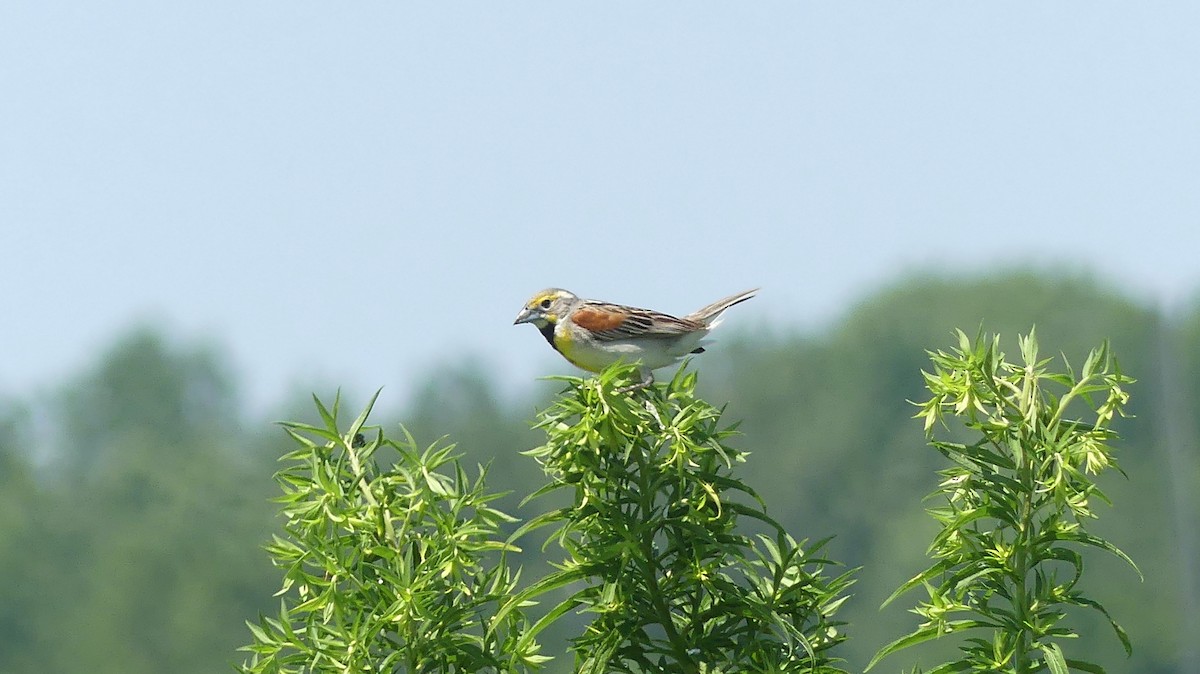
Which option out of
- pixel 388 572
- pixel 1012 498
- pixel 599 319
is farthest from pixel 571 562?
pixel 599 319

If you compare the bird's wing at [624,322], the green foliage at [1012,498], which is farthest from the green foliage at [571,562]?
the bird's wing at [624,322]

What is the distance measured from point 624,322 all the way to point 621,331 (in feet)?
0.22

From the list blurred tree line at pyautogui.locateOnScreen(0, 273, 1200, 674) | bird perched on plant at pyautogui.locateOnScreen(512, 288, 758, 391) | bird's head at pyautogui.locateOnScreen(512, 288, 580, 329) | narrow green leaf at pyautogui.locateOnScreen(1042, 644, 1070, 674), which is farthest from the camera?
blurred tree line at pyautogui.locateOnScreen(0, 273, 1200, 674)

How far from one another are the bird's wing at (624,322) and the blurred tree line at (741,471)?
48387 mm

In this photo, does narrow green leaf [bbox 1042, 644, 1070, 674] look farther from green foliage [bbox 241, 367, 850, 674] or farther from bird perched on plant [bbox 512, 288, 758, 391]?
bird perched on plant [bbox 512, 288, 758, 391]

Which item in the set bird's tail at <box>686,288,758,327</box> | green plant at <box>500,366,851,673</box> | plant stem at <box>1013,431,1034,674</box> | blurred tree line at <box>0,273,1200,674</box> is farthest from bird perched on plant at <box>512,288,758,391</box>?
blurred tree line at <box>0,273,1200,674</box>

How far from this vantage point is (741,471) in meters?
71.4

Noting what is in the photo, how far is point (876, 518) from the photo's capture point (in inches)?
3637

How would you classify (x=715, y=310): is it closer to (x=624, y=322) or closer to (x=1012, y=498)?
(x=624, y=322)

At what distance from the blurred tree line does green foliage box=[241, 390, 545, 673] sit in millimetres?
51516

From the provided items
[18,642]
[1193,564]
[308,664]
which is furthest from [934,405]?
[1193,564]

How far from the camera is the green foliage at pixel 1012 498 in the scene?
3371 mm

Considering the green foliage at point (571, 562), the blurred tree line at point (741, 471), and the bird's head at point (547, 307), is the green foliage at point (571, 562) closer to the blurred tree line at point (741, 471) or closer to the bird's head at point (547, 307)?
the bird's head at point (547, 307)

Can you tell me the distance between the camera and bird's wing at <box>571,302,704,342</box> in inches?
272
